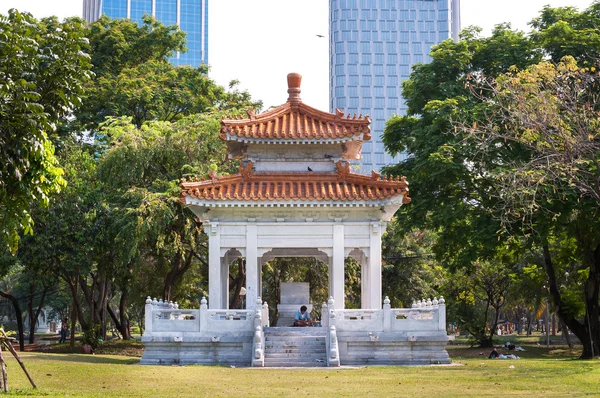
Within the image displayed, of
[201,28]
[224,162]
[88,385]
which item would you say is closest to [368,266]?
[224,162]

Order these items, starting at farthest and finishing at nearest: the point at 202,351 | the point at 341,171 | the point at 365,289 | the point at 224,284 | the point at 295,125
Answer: the point at 224,284, the point at 295,125, the point at 365,289, the point at 341,171, the point at 202,351

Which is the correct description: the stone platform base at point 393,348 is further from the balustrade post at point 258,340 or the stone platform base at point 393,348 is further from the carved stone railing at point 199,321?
the carved stone railing at point 199,321

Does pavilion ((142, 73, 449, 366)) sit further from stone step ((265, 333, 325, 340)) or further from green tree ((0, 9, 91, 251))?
green tree ((0, 9, 91, 251))

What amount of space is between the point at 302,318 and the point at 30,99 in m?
19.1

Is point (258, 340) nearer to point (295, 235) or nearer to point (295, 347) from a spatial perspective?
point (295, 347)

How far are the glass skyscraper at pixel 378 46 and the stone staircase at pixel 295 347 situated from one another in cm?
16016

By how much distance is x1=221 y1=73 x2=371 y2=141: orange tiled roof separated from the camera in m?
30.2

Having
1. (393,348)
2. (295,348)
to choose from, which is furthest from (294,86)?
(393,348)

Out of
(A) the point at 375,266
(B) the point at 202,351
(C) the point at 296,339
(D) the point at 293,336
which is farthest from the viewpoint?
(A) the point at 375,266

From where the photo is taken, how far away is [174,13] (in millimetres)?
178000

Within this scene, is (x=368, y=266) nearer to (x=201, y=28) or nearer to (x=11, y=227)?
(x=11, y=227)

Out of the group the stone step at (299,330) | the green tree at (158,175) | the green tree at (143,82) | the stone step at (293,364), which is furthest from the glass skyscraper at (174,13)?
the stone step at (293,364)

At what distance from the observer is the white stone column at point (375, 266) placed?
2944 centimetres

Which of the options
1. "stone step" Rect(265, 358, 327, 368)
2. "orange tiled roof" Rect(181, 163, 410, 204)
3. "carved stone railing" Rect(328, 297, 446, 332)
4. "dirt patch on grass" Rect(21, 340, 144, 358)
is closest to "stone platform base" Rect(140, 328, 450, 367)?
"carved stone railing" Rect(328, 297, 446, 332)
